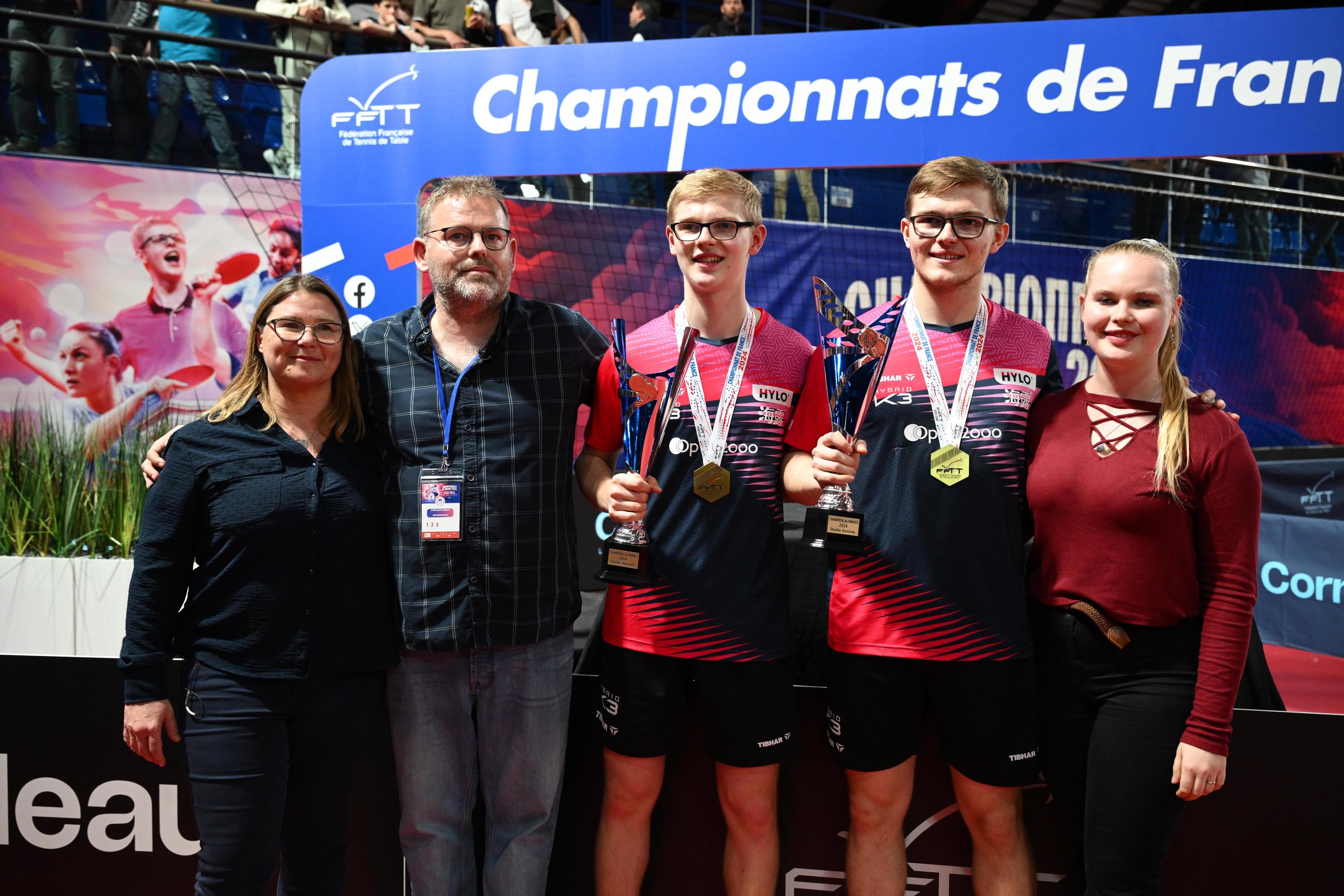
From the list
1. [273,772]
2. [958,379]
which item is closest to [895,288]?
[958,379]

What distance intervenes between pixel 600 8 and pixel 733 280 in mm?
8733

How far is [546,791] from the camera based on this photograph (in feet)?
6.46

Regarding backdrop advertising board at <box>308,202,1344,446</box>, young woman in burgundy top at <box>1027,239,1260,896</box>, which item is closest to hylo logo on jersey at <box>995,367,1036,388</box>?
young woman in burgundy top at <box>1027,239,1260,896</box>

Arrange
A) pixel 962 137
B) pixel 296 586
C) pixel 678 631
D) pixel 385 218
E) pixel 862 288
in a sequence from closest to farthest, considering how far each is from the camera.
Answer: pixel 296 586 < pixel 678 631 < pixel 962 137 < pixel 385 218 < pixel 862 288

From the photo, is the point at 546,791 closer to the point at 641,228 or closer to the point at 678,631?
the point at 678,631

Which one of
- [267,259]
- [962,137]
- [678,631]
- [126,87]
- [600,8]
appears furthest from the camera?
[600,8]

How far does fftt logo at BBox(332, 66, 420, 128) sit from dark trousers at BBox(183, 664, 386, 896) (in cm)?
255

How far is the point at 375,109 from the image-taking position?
3.52 m

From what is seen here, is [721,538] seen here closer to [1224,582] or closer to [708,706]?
[708,706]

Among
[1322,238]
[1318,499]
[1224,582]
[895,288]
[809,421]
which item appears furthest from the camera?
[1322,238]

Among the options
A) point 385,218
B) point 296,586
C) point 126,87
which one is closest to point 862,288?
point 385,218

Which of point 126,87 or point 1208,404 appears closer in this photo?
point 1208,404

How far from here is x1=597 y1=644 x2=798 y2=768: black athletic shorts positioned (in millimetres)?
1954

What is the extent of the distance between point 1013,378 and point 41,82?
7.03 m
